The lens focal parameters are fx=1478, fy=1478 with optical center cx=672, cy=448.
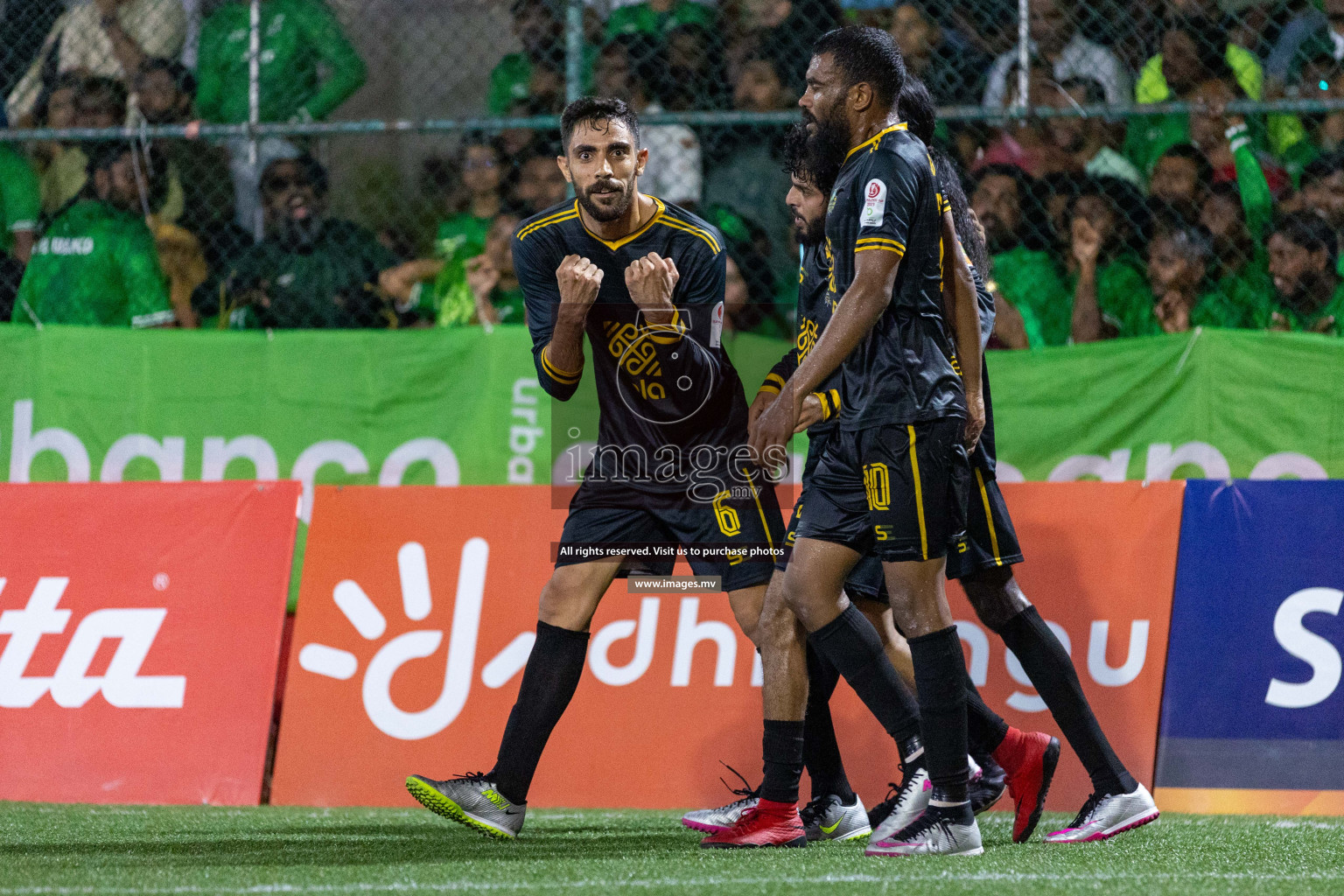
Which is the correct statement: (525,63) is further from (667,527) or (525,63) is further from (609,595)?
(667,527)

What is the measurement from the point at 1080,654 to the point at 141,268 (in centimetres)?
482

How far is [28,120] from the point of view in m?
7.74

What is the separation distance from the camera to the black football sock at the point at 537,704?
4.16m

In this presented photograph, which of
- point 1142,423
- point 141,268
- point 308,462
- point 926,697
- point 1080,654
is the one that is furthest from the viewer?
point 141,268

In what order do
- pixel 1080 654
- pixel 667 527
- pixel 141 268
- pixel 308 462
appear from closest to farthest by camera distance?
1. pixel 667 527
2. pixel 1080 654
3. pixel 308 462
4. pixel 141 268

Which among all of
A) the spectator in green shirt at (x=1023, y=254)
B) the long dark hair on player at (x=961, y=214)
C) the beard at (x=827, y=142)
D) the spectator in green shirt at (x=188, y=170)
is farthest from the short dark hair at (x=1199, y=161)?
the spectator in green shirt at (x=188, y=170)

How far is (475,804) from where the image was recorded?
161 inches

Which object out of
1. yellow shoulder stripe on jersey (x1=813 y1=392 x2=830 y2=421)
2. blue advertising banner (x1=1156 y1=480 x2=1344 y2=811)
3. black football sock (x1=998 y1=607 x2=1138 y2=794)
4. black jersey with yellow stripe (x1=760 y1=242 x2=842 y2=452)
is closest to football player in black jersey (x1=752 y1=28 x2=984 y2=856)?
yellow shoulder stripe on jersey (x1=813 y1=392 x2=830 y2=421)

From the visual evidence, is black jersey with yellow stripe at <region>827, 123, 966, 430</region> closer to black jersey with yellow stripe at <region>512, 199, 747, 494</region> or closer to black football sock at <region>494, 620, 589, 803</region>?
black jersey with yellow stripe at <region>512, 199, 747, 494</region>

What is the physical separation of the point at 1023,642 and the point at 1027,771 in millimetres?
397

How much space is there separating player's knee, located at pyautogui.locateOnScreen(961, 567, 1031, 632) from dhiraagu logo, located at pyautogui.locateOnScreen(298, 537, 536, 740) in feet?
6.39

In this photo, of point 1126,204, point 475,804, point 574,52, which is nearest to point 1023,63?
point 1126,204

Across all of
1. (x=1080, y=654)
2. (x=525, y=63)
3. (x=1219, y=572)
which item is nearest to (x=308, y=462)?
(x=525, y=63)

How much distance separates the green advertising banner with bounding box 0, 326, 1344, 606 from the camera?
6258 mm
